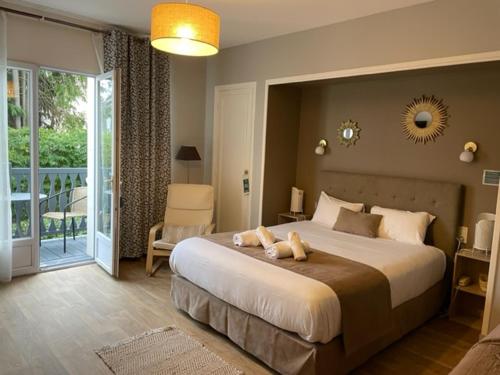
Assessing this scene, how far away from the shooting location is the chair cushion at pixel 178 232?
4133 millimetres

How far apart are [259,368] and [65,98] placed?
544cm

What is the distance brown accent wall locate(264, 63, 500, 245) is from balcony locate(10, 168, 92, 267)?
2622mm

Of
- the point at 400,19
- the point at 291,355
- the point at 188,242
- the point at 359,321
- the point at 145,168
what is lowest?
the point at 291,355

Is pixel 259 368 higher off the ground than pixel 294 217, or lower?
lower

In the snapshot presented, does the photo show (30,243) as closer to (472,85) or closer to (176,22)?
(176,22)

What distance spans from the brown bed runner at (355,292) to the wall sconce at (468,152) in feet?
4.77

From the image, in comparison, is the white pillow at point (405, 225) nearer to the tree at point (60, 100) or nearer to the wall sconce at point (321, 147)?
the wall sconce at point (321, 147)

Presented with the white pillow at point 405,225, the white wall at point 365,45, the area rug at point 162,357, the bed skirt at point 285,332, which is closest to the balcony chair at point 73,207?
the white wall at point 365,45

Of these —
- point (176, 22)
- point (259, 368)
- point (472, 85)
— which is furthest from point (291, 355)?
point (472, 85)

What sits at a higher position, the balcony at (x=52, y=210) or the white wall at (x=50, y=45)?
the white wall at (x=50, y=45)

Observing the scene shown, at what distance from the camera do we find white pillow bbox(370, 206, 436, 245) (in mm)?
3381

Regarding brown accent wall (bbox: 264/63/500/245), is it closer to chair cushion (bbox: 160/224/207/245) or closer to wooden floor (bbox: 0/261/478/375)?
chair cushion (bbox: 160/224/207/245)

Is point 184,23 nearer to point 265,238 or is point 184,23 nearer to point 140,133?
point 265,238

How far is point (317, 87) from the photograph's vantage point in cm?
454
